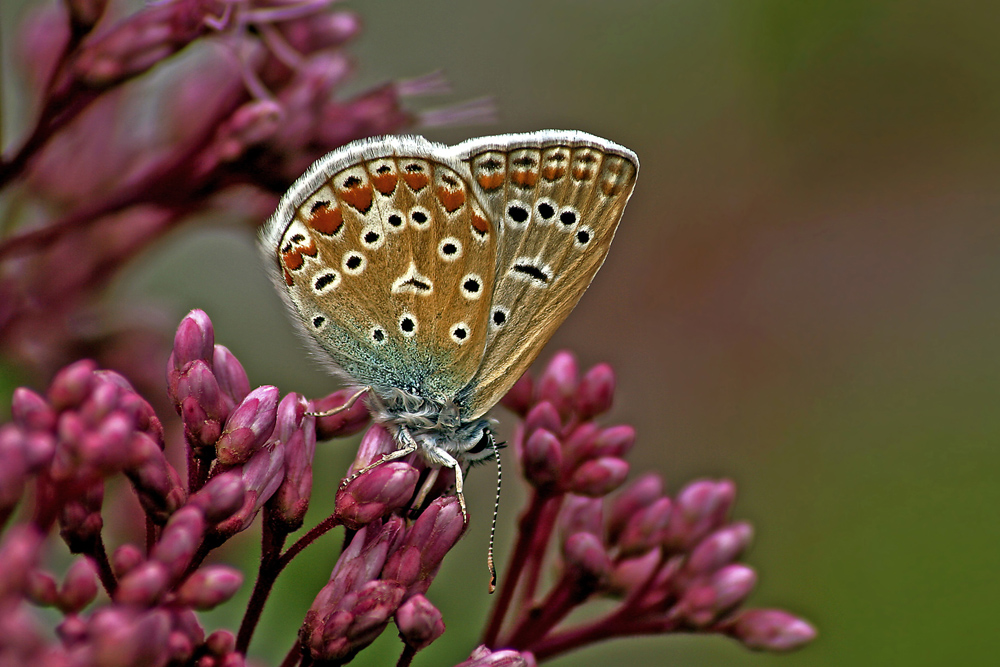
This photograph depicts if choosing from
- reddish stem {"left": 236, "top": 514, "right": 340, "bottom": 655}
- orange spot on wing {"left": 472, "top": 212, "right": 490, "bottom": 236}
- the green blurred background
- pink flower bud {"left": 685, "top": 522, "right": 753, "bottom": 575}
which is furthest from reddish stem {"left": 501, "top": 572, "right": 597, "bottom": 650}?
the green blurred background

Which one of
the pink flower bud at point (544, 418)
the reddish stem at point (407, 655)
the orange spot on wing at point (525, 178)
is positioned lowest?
the reddish stem at point (407, 655)

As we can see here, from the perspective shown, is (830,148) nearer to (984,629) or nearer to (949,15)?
(949,15)

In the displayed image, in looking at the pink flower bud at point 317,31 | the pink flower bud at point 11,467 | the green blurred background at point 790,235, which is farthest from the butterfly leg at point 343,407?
the green blurred background at point 790,235

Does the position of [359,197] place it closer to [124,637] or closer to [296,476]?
[296,476]

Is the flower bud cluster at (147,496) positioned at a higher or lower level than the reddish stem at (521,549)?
higher

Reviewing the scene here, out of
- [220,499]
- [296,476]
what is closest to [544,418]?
[296,476]

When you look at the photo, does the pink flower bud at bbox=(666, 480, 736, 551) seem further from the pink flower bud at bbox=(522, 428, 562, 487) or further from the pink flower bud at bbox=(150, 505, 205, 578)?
the pink flower bud at bbox=(150, 505, 205, 578)

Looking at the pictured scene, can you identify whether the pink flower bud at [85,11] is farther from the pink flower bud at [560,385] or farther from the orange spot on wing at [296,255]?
the pink flower bud at [560,385]
